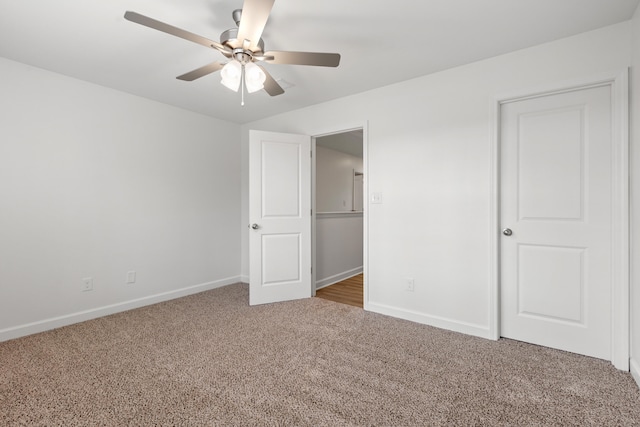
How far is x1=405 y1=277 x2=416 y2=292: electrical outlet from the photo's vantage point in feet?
9.46

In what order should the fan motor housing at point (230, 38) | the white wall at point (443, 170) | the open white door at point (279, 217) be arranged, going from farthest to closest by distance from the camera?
1. the open white door at point (279, 217)
2. the white wall at point (443, 170)
3. the fan motor housing at point (230, 38)

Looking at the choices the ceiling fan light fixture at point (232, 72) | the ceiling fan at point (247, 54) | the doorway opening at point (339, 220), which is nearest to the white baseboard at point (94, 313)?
the doorway opening at point (339, 220)

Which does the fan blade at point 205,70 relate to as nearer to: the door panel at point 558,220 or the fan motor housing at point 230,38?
the fan motor housing at point 230,38

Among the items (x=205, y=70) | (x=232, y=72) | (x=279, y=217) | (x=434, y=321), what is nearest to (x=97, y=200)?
(x=279, y=217)

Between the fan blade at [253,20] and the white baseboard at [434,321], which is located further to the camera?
the white baseboard at [434,321]

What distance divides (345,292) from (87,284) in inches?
111

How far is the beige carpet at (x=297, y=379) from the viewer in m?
1.55

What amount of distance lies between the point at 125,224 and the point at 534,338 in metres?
3.96

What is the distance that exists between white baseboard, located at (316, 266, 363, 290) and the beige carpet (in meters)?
1.41

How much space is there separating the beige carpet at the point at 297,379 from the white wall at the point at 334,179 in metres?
3.09

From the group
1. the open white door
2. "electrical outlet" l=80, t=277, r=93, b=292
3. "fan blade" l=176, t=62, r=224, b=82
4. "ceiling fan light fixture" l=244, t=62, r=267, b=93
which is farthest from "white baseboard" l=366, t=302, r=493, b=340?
"electrical outlet" l=80, t=277, r=93, b=292

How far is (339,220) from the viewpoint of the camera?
4.58 m

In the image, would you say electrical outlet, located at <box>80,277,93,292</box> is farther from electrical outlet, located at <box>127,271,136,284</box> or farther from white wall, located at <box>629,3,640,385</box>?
white wall, located at <box>629,3,640,385</box>

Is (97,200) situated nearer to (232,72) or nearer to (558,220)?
(232,72)
